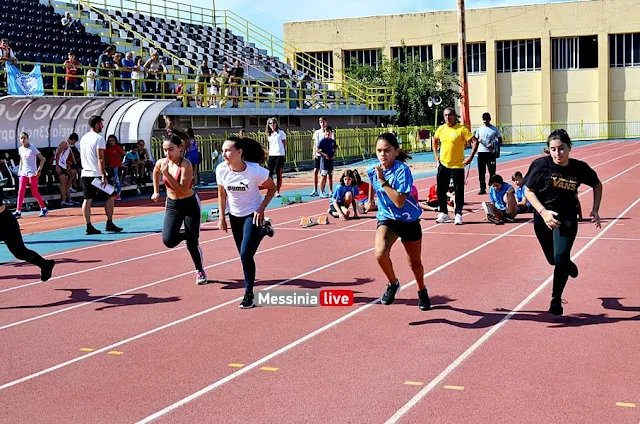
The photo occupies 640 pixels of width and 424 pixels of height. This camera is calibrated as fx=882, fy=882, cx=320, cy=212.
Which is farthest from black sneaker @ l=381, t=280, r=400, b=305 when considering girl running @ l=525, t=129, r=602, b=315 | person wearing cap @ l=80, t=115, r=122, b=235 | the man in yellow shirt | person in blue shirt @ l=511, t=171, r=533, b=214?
person in blue shirt @ l=511, t=171, r=533, b=214

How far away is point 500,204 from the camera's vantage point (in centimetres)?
1513

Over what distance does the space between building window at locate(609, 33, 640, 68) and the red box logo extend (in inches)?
2313

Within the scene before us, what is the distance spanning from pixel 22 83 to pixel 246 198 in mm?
13946

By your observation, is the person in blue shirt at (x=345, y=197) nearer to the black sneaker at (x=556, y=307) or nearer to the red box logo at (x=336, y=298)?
the red box logo at (x=336, y=298)

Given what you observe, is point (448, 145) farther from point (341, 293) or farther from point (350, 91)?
point (350, 91)

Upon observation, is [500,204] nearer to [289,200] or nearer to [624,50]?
[289,200]

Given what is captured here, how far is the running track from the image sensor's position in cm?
559

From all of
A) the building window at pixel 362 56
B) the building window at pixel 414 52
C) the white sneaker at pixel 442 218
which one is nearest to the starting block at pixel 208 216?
the white sneaker at pixel 442 218

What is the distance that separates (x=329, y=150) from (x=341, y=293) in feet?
36.5

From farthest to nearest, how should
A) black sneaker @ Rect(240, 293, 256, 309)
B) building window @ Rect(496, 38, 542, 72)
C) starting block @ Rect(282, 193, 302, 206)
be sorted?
building window @ Rect(496, 38, 542, 72)
starting block @ Rect(282, 193, 302, 206)
black sneaker @ Rect(240, 293, 256, 309)

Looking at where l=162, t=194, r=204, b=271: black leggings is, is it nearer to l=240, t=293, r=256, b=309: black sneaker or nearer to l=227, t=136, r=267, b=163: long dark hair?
l=227, t=136, r=267, b=163: long dark hair

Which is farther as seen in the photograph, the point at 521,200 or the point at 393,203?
the point at 521,200

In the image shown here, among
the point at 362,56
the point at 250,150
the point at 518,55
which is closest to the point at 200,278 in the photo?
the point at 250,150

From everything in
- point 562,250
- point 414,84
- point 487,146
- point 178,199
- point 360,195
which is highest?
point 414,84
